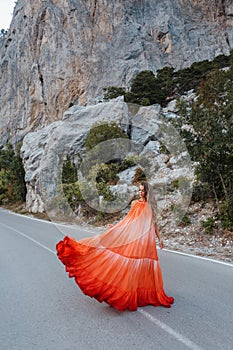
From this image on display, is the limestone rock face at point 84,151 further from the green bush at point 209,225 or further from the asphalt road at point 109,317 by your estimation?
the asphalt road at point 109,317

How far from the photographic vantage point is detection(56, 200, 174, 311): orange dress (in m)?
3.83

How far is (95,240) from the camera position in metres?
4.17

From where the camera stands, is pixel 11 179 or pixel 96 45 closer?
pixel 11 179

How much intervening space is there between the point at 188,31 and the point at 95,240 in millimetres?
60624

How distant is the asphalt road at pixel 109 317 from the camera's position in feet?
10.4

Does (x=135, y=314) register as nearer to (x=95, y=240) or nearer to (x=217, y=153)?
(x=95, y=240)

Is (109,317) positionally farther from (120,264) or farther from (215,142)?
(215,142)

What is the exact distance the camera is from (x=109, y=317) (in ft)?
12.6

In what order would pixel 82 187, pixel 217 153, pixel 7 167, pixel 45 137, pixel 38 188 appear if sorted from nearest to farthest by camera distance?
pixel 217 153 → pixel 82 187 → pixel 38 188 → pixel 45 137 → pixel 7 167

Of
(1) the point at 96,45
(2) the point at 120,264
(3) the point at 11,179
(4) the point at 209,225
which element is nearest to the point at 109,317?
(2) the point at 120,264

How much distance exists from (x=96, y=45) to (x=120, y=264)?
54204 mm

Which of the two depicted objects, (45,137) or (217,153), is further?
(45,137)

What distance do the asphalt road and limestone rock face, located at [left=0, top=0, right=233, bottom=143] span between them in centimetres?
4574

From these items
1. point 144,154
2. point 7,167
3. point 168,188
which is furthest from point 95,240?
point 7,167
